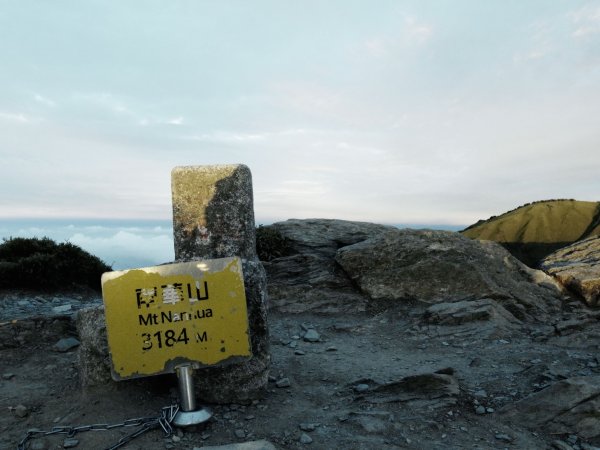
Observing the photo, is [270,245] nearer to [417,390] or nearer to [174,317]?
[417,390]

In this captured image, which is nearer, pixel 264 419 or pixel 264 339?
pixel 264 419

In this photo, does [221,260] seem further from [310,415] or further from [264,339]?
[310,415]

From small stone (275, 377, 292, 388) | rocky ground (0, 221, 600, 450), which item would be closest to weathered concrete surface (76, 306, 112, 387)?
rocky ground (0, 221, 600, 450)

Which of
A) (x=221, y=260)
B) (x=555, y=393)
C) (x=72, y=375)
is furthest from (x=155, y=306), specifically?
(x=555, y=393)

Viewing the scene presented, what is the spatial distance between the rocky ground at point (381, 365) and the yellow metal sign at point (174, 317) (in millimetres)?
831

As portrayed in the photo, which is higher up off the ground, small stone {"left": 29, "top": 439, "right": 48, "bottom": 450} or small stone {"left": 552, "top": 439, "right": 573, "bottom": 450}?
small stone {"left": 29, "top": 439, "right": 48, "bottom": 450}

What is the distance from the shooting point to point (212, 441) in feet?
16.1

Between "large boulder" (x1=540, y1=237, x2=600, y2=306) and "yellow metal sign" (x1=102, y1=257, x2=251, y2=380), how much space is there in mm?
10376

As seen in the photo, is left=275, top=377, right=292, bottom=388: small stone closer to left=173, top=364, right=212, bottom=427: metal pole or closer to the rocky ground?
the rocky ground

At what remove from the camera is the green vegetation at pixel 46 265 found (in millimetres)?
11672

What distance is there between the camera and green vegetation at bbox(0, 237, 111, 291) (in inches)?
460

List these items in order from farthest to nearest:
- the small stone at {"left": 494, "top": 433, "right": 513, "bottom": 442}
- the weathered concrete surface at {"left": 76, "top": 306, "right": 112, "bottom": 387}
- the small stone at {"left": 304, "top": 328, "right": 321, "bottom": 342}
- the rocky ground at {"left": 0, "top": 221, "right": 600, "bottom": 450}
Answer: the small stone at {"left": 304, "top": 328, "right": 321, "bottom": 342} → the weathered concrete surface at {"left": 76, "top": 306, "right": 112, "bottom": 387} → the rocky ground at {"left": 0, "top": 221, "right": 600, "bottom": 450} → the small stone at {"left": 494, "top": 433, "right": 513, "bottom": 442}

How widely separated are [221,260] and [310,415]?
7.56ft

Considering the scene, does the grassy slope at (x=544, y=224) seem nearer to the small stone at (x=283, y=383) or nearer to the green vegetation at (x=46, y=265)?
the green vegetation at (x=46, y=265)
